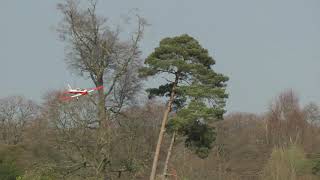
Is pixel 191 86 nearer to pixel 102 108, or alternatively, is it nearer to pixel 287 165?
pixel 102 108

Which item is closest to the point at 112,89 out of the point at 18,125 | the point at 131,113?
the point at 131,113

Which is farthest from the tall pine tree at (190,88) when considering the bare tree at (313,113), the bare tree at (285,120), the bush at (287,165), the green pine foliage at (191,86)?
the bare tree at (313,113)

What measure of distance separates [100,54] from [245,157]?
34.3m

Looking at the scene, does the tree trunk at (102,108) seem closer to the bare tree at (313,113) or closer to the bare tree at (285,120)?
the bare tree at (285,120)

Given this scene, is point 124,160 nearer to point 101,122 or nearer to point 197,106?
point 101,122

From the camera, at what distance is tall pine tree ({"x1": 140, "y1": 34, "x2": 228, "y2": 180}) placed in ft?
70.9

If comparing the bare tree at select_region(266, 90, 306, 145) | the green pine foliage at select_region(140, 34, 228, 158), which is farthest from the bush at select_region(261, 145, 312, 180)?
the green pine foliage at select_region(140, 34, 228, 158)

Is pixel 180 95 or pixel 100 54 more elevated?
pixel 100 54

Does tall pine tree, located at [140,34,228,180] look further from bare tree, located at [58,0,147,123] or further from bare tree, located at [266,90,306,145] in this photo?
bare tree, located at [266,90,306,145]

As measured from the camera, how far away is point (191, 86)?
22219 mm

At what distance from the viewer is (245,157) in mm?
54844

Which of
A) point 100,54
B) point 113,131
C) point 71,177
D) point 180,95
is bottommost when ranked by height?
point 71,177

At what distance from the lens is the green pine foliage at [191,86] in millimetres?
21594

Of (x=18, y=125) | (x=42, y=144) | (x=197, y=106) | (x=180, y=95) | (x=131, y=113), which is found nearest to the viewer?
(x=197, y=106)
